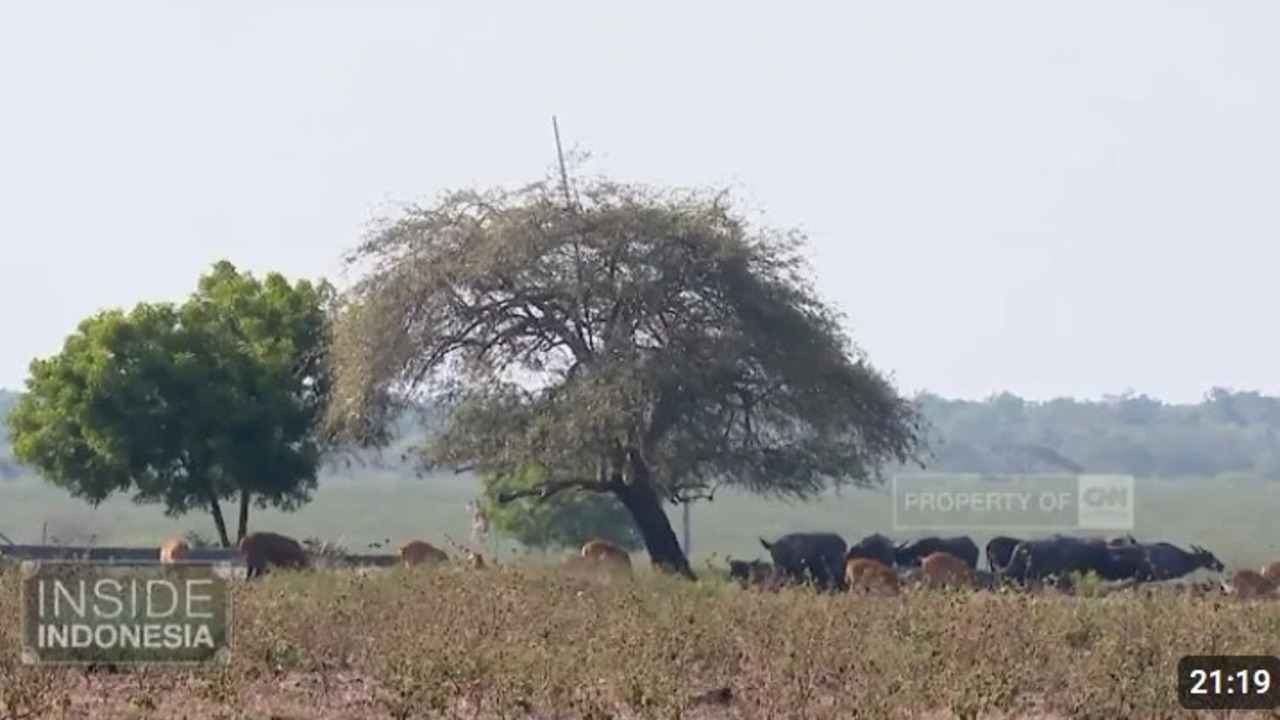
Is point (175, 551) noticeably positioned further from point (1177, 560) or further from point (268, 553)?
point (1177, 560)

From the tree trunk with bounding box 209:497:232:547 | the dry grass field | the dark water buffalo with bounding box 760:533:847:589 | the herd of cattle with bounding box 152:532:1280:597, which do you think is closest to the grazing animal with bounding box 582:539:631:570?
the herd of cattle with bounding box 152:532:1280:597

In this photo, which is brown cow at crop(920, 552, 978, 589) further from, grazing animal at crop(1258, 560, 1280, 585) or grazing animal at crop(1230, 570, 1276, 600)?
grazing animal at crop(1258, 560, 1280, 585)

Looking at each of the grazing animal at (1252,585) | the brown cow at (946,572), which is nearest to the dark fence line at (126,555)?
the brown cow at (946,572)

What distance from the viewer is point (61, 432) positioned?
4297 cm

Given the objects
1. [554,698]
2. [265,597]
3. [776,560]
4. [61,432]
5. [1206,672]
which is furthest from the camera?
[61,432]

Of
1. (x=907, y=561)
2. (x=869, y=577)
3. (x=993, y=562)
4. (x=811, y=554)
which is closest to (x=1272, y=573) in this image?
(x=993, y=562)

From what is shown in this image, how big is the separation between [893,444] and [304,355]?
10.2m

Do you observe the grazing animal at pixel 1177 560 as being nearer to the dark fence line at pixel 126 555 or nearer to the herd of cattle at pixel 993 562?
the herd of cattle at pixel 993 562

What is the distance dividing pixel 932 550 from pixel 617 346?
7.64 m

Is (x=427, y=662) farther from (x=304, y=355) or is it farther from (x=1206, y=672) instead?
(x=304, y=355)

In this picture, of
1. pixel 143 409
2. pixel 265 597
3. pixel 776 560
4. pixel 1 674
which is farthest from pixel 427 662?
pixel 143 409

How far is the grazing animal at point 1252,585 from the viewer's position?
33.4 meters

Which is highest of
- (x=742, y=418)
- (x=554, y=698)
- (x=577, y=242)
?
(x=577, y=242)

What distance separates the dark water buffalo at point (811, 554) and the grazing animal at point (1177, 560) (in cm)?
529
